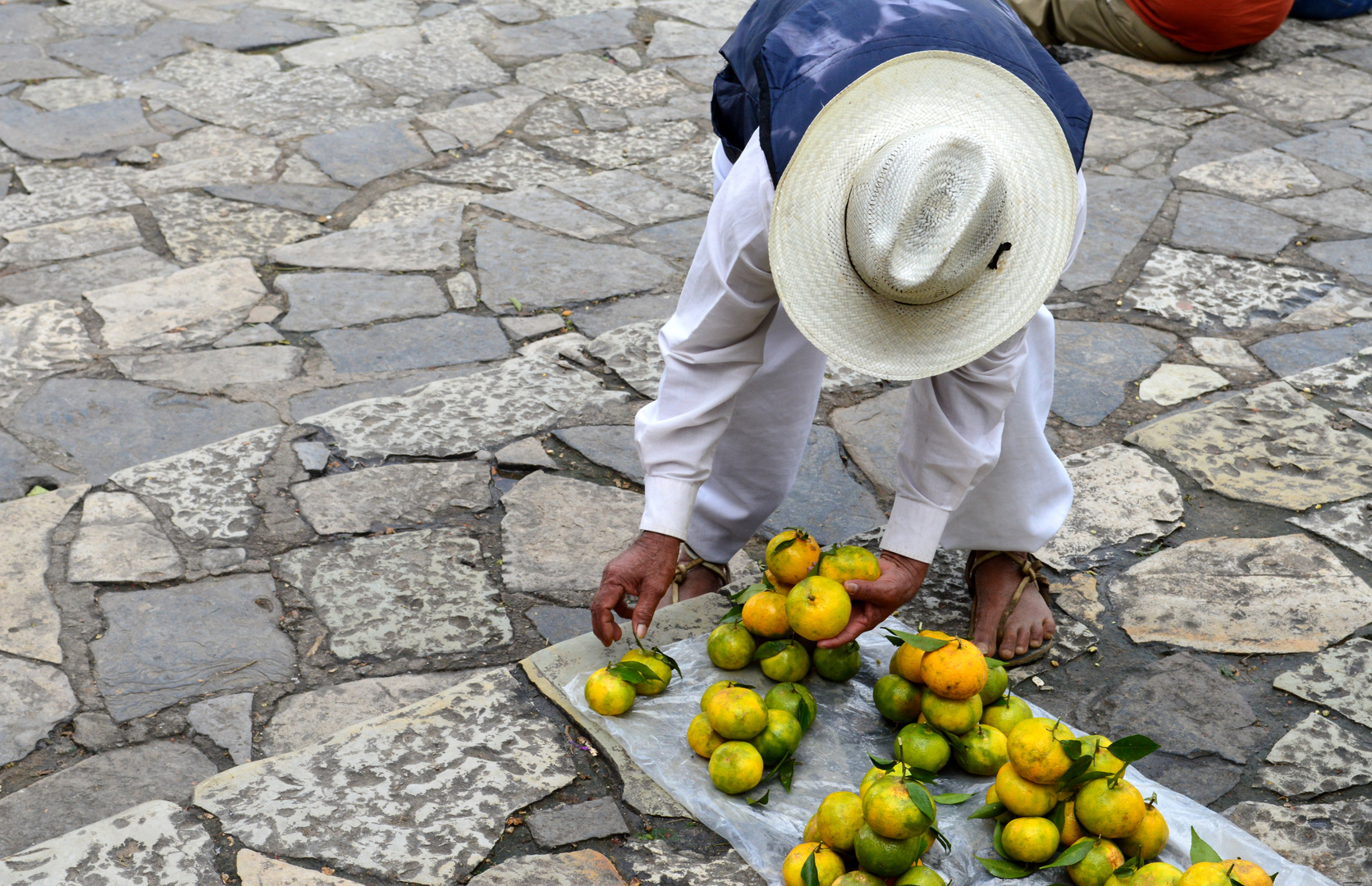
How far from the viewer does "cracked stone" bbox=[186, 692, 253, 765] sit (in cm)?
246

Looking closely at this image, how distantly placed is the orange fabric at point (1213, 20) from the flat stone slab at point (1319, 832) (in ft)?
16.1

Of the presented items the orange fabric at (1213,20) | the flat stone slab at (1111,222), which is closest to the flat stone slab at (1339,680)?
the flat stone slab at (1111,222)

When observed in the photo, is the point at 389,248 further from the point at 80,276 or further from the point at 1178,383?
the point at 1178,383

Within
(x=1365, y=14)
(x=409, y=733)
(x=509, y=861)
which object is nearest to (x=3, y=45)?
(x=409, y=733)

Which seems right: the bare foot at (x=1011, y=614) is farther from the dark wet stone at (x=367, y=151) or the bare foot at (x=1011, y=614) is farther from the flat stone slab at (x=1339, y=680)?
the dark wet stone at (x=367, y=151)

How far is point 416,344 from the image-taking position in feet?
12.9

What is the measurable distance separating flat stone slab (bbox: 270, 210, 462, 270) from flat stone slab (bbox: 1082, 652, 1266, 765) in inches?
112

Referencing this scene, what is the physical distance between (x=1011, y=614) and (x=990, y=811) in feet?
2.55

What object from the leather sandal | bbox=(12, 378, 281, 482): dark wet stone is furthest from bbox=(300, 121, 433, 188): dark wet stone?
the leather sandal

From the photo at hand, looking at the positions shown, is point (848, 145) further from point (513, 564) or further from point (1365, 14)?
point (1365, 14)

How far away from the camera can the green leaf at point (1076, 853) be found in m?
1.91

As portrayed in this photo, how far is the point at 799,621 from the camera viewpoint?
89.6 inches

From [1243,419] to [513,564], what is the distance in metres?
2.27

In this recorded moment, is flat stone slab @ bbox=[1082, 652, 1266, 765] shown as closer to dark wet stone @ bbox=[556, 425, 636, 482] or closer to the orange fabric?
dark wet stone @ bbox=[556, 425, 636, 482]
